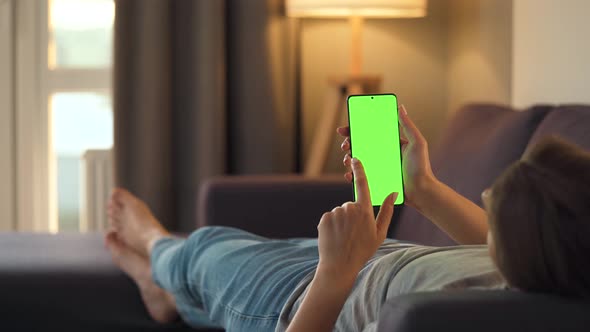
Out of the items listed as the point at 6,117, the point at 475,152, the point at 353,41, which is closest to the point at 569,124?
the point at 475,152

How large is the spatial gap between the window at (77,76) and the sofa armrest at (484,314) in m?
2.89

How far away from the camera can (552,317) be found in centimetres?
93

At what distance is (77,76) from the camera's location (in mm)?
3684

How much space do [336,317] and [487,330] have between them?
295 millimetres

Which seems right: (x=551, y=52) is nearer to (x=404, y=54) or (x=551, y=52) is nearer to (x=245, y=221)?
(x=245, y=221)

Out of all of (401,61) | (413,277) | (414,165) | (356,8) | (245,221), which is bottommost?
(245,221)

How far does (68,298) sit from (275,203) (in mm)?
592

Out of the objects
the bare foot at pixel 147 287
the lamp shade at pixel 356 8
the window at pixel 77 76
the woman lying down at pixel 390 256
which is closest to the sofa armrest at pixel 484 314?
the woman lying down at pixel 390 256

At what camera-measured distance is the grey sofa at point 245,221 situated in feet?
6.64

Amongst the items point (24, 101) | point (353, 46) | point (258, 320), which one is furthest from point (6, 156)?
point (258, 320)

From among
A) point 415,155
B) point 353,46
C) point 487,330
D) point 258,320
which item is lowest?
point 258,320

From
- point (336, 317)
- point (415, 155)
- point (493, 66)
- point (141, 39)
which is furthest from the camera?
point (141, 39)

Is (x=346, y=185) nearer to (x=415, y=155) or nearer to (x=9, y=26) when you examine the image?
(x=415, y=155)

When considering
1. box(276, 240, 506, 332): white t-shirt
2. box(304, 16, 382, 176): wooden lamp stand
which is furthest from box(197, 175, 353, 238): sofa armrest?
Result: box(276, 240, 506, 332): white t-shirt
